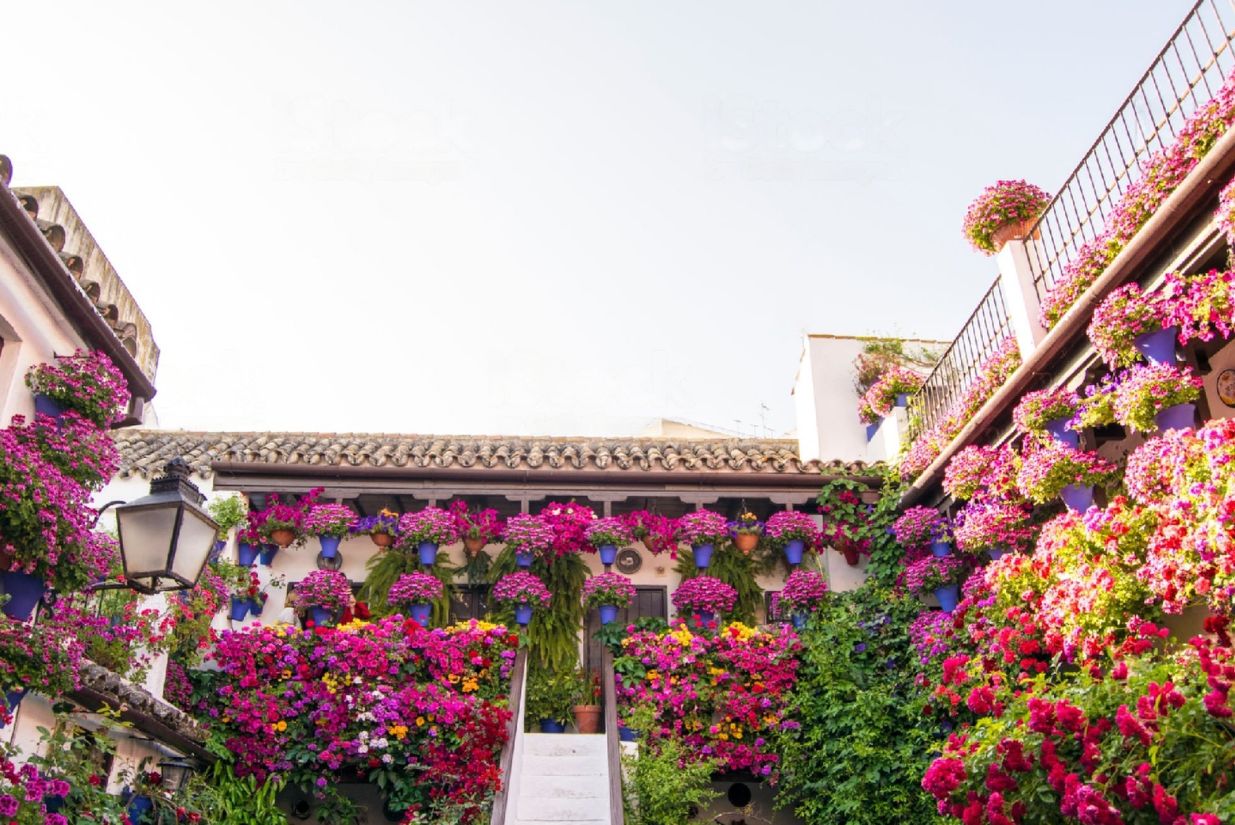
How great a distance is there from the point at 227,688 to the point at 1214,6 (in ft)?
32.6

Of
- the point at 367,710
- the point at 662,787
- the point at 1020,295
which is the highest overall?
the point at 1020,295

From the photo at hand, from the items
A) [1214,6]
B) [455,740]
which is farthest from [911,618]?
[1214,6]

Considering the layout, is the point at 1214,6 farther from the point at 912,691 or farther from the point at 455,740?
the point at 455,740

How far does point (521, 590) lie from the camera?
11.2 metres

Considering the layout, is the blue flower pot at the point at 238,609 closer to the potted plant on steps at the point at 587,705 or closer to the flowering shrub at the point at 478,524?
the flowering shrub at the point at 478,524

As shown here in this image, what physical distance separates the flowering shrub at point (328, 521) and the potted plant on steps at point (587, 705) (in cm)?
302

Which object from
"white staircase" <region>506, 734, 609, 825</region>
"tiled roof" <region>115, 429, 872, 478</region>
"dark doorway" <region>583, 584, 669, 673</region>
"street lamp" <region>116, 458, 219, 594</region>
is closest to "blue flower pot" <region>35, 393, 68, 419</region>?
"street lamp" <region>116, 458, 219, 594</region>

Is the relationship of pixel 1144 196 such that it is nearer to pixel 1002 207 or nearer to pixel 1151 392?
pixel 1151 392

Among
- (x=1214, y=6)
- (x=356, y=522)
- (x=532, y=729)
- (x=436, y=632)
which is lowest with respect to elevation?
(x=532, y=729)

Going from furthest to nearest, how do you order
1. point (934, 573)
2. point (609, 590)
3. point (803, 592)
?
point (803, 592) < point (609, 590) < point (934, 573)

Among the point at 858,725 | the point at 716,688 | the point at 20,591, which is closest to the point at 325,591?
the point at 716,688

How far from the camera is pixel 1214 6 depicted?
23.7 feet

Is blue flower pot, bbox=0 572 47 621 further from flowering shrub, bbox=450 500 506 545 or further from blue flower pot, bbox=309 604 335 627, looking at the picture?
flowering shrub, bbox=450 500 506 545

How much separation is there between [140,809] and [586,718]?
446 cm
